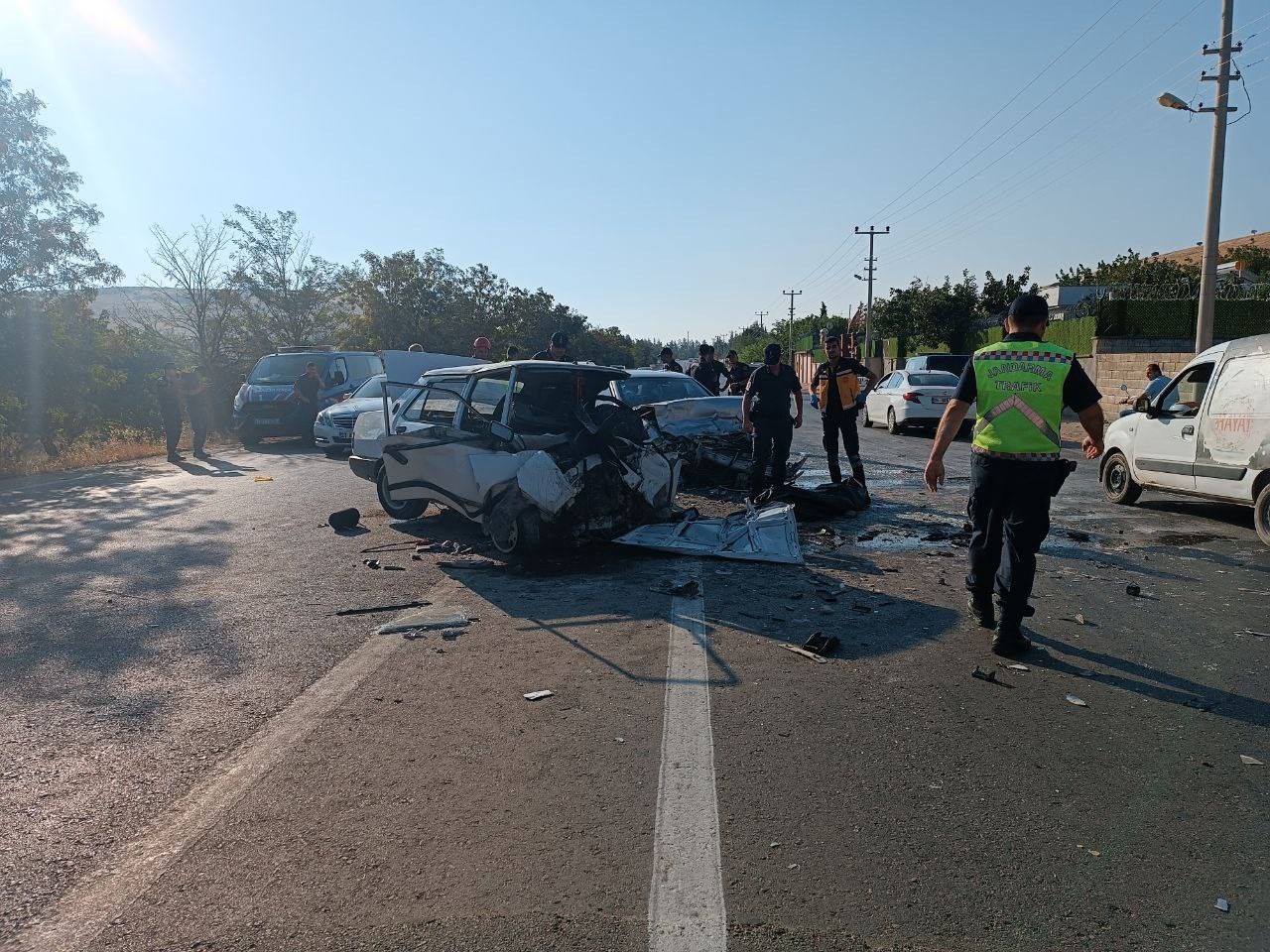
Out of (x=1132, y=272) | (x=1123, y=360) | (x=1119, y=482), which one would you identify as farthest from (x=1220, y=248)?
(x=1119, y=482)

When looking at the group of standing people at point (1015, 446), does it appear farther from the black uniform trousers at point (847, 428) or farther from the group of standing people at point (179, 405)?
the group of standing people at point (179, 405)

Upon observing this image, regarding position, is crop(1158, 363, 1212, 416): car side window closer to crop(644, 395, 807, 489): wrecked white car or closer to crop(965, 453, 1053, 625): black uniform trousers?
crop(644, 395, 807, 489): wrecked white car

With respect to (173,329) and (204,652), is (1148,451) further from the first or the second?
(173,329)

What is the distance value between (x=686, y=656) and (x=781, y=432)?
5555mm

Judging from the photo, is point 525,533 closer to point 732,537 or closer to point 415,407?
point 732,537

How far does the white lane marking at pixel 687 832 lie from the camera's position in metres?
2.51

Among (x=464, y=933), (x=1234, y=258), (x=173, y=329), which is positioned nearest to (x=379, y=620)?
(x=464, y=933)

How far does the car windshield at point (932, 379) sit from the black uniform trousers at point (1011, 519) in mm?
16140

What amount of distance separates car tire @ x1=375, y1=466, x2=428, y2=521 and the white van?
810 centimetres

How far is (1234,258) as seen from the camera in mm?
44219

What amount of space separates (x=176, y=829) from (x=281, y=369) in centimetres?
1792

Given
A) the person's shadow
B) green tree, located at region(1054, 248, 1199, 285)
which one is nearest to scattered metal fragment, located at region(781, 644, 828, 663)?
the person's shadow

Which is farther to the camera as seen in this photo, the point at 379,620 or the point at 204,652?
the point at 379,620

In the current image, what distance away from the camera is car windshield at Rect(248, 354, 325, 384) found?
63.4 feet
